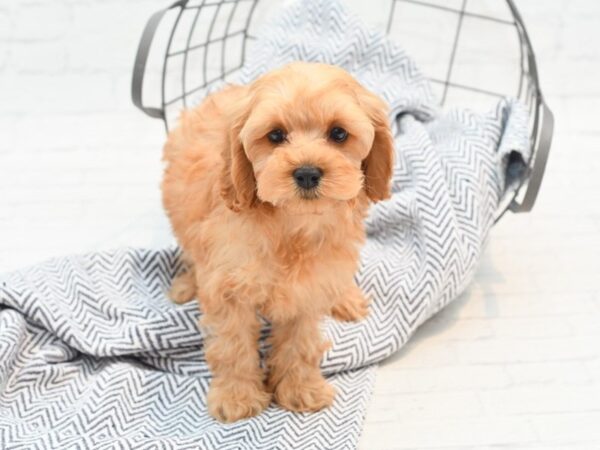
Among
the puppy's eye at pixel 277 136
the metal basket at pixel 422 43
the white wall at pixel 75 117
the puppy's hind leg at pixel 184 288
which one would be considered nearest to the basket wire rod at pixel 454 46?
the metal basket at pixel 422 43

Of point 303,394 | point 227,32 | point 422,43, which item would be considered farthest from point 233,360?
point 422,43

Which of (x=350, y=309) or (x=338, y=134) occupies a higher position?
(x=338, y=134)

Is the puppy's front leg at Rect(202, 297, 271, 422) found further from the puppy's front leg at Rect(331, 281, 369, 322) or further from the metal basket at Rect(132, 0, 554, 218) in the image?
the metal basket at Rect(132, 0, 554, 218)

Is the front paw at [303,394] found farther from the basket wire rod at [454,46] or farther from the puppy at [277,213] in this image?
the basket wire rod at [454,46]

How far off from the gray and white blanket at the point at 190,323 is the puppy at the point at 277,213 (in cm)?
12

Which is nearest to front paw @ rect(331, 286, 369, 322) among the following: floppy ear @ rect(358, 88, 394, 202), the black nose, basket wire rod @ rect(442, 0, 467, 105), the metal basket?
floppy ear @ rect(358, 88, 394, 202)

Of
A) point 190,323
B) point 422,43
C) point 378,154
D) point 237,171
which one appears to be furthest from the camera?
point 422,43

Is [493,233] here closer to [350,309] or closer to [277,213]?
[350,309]

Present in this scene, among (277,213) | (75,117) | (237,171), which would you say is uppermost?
(237,171)

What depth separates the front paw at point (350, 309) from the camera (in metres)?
3.22

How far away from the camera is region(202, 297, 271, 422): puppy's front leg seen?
276 cm

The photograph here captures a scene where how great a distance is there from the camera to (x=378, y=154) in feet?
8.46

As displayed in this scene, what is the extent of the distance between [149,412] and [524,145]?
181cm

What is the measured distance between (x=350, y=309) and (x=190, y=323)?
1.91ft
